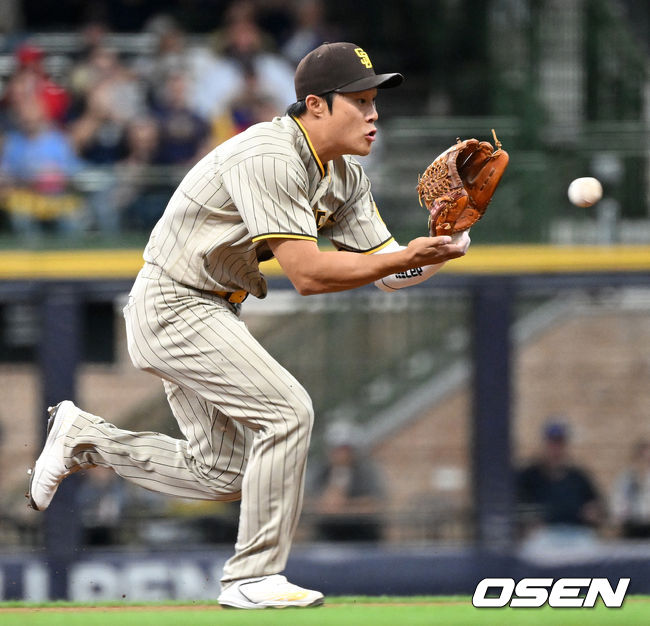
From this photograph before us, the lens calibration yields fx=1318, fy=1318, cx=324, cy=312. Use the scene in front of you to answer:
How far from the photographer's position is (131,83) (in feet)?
29.6

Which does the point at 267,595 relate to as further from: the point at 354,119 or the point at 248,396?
the point at 354,119

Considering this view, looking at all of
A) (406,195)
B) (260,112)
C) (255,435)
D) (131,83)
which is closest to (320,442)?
(406,195)

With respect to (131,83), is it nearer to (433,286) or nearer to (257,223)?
(433,286)

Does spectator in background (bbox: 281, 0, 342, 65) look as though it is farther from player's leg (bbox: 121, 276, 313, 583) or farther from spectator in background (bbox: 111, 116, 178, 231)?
player's leg (bbox: 121, 276, 313, 583)

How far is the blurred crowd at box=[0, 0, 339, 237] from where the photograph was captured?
8.29m

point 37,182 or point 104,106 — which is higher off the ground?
point 104,106

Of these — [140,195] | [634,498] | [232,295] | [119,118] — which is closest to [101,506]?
[140,195]

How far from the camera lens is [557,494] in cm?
768

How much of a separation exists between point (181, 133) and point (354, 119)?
15.6 feet

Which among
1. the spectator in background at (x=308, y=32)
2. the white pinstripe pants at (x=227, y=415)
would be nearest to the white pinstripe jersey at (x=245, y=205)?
the white pinstripe pants at (x=227, y=415)

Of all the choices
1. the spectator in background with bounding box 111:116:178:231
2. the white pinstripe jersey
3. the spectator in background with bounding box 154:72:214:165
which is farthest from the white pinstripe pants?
the spectator in background with bounding box 154:72:214:165

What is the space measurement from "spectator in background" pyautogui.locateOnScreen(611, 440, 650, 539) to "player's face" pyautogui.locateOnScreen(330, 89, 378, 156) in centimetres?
423

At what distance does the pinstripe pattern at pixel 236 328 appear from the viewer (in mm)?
4055

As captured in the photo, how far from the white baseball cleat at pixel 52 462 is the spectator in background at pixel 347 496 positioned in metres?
3.07
